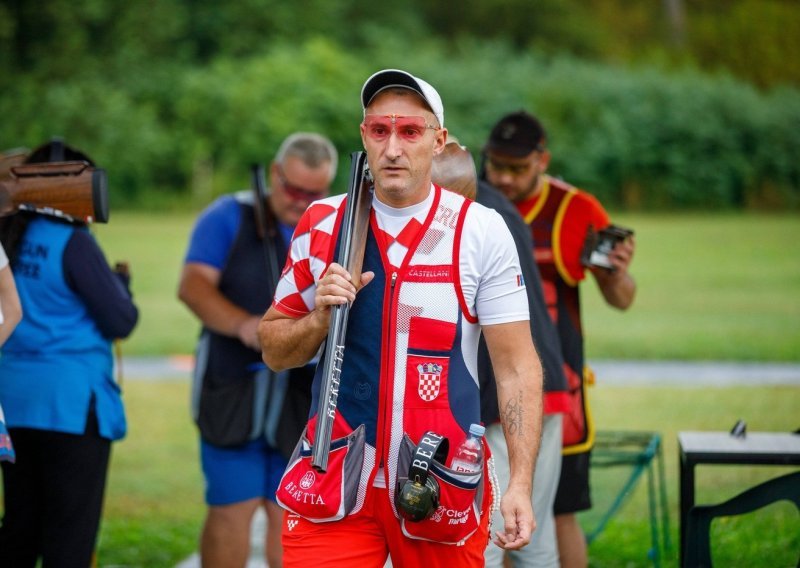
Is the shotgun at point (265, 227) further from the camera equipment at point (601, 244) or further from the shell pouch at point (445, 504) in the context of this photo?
the shell pouch at point (445, 504)

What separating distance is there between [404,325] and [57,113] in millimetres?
34217

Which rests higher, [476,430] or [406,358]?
[406,358]

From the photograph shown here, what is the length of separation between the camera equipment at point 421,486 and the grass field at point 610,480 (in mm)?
1860

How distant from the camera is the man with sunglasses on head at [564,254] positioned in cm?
543

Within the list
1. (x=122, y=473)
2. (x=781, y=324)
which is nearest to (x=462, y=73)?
(x=781, y=324)

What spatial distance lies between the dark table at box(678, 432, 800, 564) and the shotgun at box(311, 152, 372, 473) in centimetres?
196

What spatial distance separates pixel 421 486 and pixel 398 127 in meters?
1.01

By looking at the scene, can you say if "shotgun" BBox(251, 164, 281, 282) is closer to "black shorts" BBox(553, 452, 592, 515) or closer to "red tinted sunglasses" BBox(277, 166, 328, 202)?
"red tinted sunglasses" BBox(277, 166, 328, 202)

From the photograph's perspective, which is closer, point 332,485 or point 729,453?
point 332,485

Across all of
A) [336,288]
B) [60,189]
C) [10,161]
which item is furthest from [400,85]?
[10,161]

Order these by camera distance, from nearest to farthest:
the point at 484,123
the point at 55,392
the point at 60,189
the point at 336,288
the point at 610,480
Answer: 1. the point at 336,288
2. the point at 60,189
3. the point at 55,392
4. the point at 610,480
5. the point at 484,123

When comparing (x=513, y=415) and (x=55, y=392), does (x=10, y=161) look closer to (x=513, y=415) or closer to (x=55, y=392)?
(x=55, y=392)

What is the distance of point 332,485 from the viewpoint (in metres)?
3.36

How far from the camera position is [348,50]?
5012 cm
